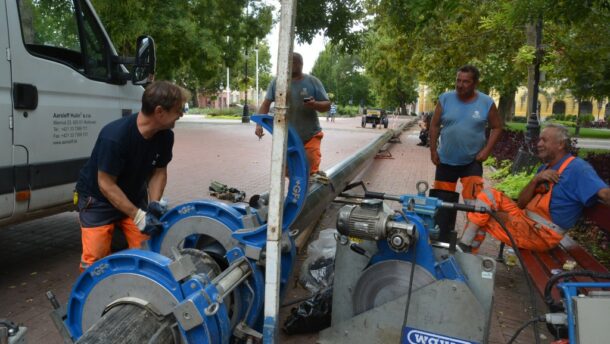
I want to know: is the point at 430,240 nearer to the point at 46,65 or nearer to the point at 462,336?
the point at 462,336

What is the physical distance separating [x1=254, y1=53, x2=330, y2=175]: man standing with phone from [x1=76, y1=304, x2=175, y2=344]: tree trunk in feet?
11.5

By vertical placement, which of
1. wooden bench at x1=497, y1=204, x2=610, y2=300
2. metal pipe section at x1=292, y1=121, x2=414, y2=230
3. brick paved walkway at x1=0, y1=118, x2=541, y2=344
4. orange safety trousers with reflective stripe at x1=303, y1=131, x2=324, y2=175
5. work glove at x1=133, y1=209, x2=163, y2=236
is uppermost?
→ orange safety trousers with reflective stripe at x1=303, y1=131, x2=324, y2=175

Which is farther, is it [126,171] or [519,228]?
[519,228]

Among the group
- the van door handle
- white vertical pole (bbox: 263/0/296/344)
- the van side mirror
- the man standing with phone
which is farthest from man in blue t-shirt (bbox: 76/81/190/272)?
the man standing with phone

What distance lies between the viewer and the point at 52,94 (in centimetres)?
409

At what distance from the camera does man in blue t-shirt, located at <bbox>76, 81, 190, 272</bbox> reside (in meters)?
3.02

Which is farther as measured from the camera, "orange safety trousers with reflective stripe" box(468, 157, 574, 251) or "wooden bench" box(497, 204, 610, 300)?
"orange safety trousers with reflective stripe" box(468, 157, 574, 251)

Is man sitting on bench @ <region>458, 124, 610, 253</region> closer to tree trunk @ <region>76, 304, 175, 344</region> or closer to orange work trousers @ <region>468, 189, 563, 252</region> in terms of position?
orange work trousers @ <region>468, 189, 563, 252</region>

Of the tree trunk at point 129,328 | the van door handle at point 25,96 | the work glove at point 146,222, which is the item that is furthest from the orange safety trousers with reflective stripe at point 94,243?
the van door handle at point 25,96

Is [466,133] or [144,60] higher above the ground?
[144,60]

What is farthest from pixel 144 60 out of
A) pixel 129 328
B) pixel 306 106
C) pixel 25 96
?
pixel 129 328

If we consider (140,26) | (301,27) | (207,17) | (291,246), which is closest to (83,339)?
(291,246)

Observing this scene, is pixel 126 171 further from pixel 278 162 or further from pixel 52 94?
pixel 278 162

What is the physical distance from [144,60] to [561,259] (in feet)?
13.8
